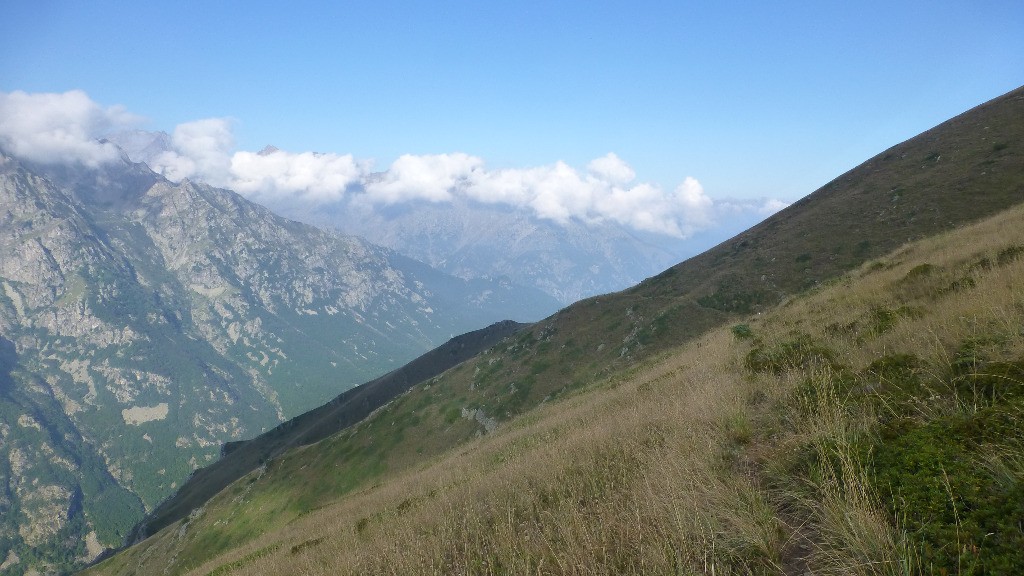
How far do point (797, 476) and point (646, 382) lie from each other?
1318 cm

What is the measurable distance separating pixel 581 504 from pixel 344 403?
134 metres

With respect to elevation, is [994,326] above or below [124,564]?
above

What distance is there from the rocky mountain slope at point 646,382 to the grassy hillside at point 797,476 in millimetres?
65

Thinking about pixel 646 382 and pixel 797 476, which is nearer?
pixel 797 476

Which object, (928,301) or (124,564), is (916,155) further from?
(124,564)

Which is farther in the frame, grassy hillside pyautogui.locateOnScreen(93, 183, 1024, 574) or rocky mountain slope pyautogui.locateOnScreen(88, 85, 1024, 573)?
rocky mountain slope pyautogui.locateOnScreen(88, 85, 1024, 573)

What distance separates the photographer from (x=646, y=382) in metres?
18.0

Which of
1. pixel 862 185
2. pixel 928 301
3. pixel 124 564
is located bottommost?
pixel 124 564

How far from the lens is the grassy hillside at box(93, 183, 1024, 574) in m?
3.78

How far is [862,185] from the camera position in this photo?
5519 cm

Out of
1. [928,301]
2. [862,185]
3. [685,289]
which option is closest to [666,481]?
[928,301]

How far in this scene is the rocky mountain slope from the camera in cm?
645

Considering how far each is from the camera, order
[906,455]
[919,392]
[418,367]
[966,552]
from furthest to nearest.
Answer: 1. [418,367]
2. [919,392]
3. [906,455]
4. [966,552]

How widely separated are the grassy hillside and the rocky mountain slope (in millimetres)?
65
